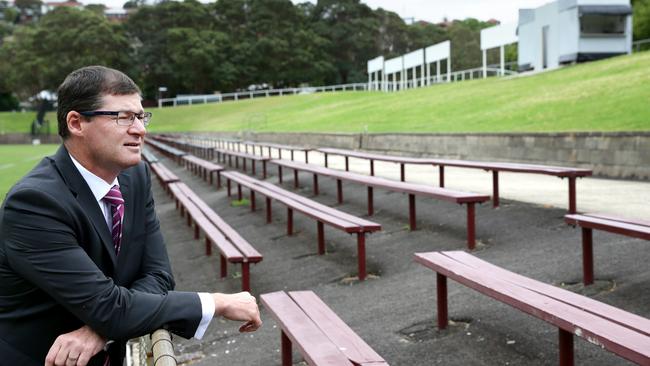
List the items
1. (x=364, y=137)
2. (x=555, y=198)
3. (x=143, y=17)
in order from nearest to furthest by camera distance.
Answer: (x=555, y=198) → (x=364, y=137) → (x=143, y=17)

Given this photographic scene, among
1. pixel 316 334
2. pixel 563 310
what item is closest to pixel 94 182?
pixel 316 334

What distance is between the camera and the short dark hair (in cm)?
207

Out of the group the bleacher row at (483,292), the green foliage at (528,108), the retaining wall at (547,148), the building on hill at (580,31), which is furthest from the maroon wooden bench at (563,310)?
the building on hill at (580,31)

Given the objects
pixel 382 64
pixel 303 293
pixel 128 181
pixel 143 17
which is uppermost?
pixel 143 17

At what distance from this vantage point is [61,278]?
73.9 inches

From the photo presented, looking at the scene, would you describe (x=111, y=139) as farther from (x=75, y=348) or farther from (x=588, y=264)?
(x=588, y=264)

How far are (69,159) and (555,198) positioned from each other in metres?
7.02

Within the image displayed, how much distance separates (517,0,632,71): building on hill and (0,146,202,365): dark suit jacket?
30.2 meters

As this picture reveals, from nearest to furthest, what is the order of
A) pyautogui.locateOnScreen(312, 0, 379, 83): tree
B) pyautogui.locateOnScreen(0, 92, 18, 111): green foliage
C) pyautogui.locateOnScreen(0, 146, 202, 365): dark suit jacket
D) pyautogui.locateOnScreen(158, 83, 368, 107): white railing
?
1. pyautogui.locateOnScreen(0, 146, 202, 365): dark suit jacket
2. pyautogui.locateOnScreen(158, 83, 368, 107): white railing
3. pyautogui.locateOnScreen(0, 92, 18, 111): green foliage
4. pyautogui.locateOnScreen(312, 0, 379, 83): tree

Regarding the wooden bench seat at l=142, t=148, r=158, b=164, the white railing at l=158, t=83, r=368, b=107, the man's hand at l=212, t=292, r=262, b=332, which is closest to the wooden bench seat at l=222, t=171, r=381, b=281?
the man's hand at l=212, t=292, r=262, b=332

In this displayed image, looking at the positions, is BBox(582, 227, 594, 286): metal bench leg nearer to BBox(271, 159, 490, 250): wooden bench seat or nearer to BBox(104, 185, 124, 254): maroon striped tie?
BBox(271, 159, 490, 250): wooden bench seat

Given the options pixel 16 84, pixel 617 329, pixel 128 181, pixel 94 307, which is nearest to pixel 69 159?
pixel 128 181

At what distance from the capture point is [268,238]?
848 cm

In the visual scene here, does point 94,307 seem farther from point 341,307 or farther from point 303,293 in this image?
point 341,307
